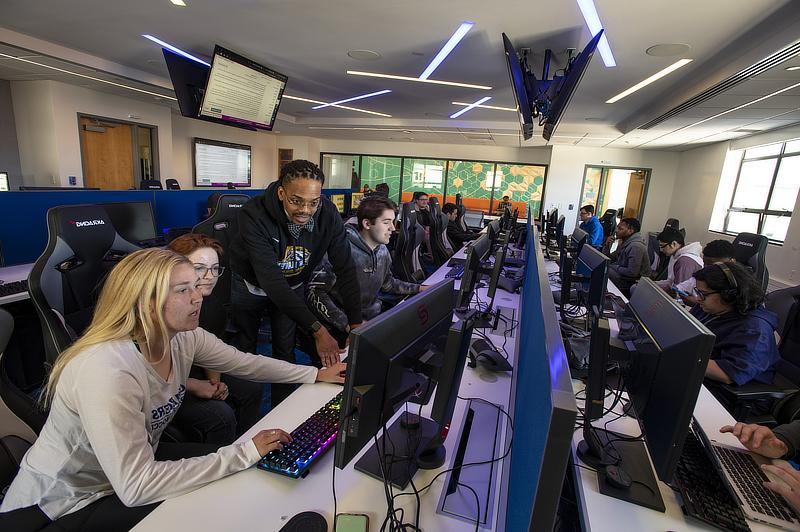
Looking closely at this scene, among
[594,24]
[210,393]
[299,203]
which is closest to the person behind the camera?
[210,393]

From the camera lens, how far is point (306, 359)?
3.00m

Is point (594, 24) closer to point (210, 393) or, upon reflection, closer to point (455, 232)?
point (210, 393)

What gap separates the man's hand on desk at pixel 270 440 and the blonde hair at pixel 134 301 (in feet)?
1.30

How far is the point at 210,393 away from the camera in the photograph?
1.54 meters

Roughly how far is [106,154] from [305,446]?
7.75 m

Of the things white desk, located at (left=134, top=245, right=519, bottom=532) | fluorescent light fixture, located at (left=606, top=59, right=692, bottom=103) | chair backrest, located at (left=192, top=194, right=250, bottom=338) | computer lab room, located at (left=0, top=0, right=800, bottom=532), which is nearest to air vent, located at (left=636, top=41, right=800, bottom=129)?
computer lab room, located at (left=0, top=0, right=800, bottom=532)

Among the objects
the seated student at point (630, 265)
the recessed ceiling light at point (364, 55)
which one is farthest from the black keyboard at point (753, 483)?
the recessed ceiling light at point (364, 55)

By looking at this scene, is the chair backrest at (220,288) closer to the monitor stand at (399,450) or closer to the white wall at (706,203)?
the monitor stand at (399,450)

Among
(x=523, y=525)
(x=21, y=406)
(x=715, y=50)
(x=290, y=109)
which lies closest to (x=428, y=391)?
(x=523, y=525)

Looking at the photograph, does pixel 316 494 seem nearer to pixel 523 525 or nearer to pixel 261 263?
pixel 523 525

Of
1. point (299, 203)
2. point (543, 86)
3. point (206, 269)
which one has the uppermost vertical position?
point (543, 86)

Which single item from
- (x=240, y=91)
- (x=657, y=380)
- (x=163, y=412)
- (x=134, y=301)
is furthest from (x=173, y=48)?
(x=657, y=380)

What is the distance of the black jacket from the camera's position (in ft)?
5.87

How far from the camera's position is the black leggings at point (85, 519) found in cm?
90
